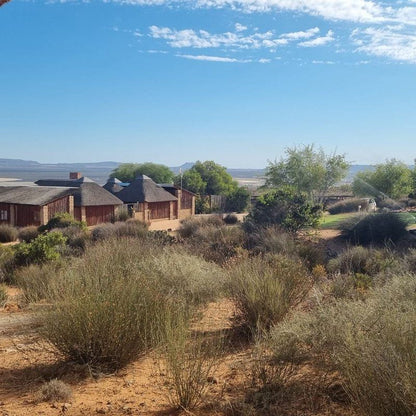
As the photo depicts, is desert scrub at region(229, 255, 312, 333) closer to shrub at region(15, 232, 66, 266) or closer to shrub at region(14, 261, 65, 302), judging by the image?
shrub at region(14, 261, 65, 302)

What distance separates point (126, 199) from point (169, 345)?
109 feet

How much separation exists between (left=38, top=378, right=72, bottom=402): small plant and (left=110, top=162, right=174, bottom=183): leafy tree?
56817 millimetres

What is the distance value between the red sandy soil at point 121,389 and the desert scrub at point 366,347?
425mm

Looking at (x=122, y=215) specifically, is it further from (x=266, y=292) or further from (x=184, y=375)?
(x=184, y=375)

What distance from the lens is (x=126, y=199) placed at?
122ft

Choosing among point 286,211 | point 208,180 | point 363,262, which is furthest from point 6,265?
Result: point 208,180

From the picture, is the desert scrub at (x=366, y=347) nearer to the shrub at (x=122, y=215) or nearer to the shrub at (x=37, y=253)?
the shrub at (x=37, y=253)

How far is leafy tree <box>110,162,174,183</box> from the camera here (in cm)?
6159

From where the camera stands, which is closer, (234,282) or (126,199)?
(234,282)

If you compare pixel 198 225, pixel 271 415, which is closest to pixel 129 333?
pixel 271 415

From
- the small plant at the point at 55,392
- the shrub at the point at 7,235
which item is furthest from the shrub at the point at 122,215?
the small plant at the point at 55,392

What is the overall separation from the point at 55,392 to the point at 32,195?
28435 millimetres

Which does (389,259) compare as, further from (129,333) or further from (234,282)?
(129,333)

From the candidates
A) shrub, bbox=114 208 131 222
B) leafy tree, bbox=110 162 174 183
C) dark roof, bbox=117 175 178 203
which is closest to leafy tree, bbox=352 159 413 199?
dark roof, bbox=117 175 178 203
